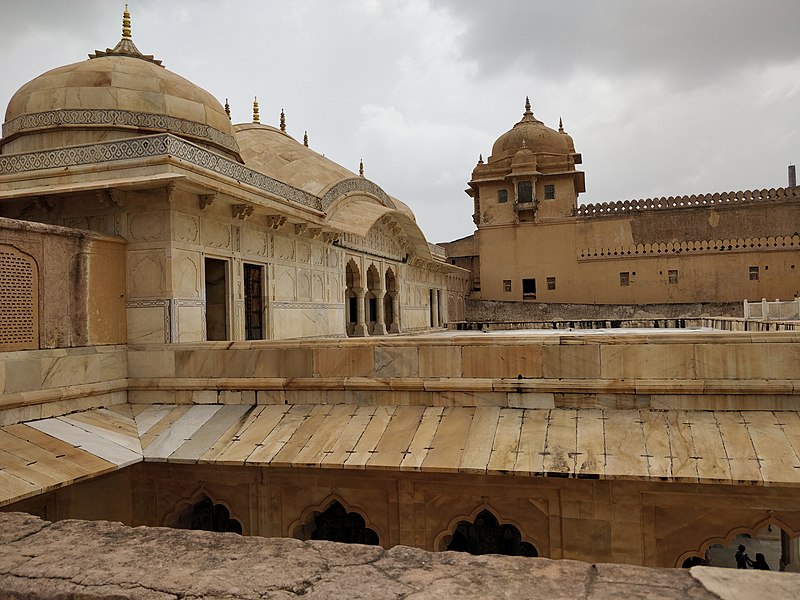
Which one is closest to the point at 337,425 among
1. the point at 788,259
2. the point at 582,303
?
the point at 582,303

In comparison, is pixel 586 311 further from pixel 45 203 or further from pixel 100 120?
pixel 45 203

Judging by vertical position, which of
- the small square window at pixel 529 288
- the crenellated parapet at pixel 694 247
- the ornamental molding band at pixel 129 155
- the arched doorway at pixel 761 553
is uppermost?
the crenellated parapet at pixel 694 247

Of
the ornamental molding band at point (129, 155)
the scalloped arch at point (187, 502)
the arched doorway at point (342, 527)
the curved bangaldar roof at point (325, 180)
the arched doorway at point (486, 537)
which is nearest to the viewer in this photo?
the scalloped arch at point (187, 502)

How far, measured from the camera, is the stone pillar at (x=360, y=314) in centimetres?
1600

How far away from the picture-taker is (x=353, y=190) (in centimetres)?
1599

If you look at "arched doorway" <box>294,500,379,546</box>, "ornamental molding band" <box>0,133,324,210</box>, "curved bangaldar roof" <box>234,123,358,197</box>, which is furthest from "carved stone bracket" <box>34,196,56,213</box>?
"curved bangaldar roof" <box>234,123,358,197</box>

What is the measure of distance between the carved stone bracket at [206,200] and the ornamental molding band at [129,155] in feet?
1.45

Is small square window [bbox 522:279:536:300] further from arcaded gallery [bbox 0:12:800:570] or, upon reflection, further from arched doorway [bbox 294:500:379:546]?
arched doorway [bbox 294:500:379:546]

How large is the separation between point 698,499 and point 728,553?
7.04 meters

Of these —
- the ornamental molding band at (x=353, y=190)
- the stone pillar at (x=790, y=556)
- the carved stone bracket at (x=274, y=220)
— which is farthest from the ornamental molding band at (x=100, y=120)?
the stone pillar at (x=790, y=556)

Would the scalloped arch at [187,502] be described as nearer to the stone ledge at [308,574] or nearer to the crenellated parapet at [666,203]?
the stone ledge at [308,574]

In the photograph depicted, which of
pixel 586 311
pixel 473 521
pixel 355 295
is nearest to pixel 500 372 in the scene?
pixel 473 521

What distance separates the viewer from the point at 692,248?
2866 cm

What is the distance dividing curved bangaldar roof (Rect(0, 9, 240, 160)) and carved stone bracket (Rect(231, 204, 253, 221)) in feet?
6.95
